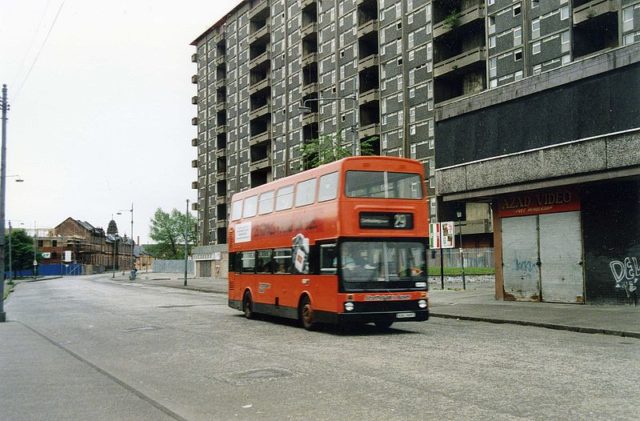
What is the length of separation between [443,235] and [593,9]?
22.0m

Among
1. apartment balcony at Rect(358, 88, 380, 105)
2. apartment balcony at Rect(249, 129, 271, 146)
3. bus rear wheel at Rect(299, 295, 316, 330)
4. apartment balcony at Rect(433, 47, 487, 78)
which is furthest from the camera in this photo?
apartment balcony at Rect(249, 129, 271, 146)

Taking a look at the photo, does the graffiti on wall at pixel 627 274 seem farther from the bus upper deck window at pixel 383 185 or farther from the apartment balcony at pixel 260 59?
the apartment balcony at pixel 260 59

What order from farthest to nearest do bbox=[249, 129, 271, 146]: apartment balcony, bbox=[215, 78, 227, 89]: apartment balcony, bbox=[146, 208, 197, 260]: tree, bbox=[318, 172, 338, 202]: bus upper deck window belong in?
bbox=[146, 208, 197, 260]: tree < bbox=[215, 78, 227, 89]: apartment balcony < bbox=[249, 129, 271, 146]: apartment balcony < bbox=[318, 172, 338, 202]: bus upper deck window

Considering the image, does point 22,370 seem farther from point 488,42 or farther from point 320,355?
point 488,42

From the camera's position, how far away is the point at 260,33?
270 feet

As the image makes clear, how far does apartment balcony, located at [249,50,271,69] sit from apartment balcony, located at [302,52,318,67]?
9.16 metres

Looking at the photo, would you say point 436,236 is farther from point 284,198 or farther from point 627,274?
point 284,198

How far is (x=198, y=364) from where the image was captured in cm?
1105

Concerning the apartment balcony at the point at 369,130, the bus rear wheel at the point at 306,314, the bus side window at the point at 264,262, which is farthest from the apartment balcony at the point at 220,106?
the bus rear wheel at the point at 306,314

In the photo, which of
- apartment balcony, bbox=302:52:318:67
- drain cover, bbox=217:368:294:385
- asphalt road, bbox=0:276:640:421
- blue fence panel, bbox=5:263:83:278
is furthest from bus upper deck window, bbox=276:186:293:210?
blue fence panel, bbox=5:263:83:278

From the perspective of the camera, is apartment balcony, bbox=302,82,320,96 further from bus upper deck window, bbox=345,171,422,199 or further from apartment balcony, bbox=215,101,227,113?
bus upper deck window, bbox=345,171,422,199

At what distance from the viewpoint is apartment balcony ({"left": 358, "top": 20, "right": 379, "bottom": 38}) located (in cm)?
6309

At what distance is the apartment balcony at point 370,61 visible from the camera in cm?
6291

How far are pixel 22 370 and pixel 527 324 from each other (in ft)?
38.4
